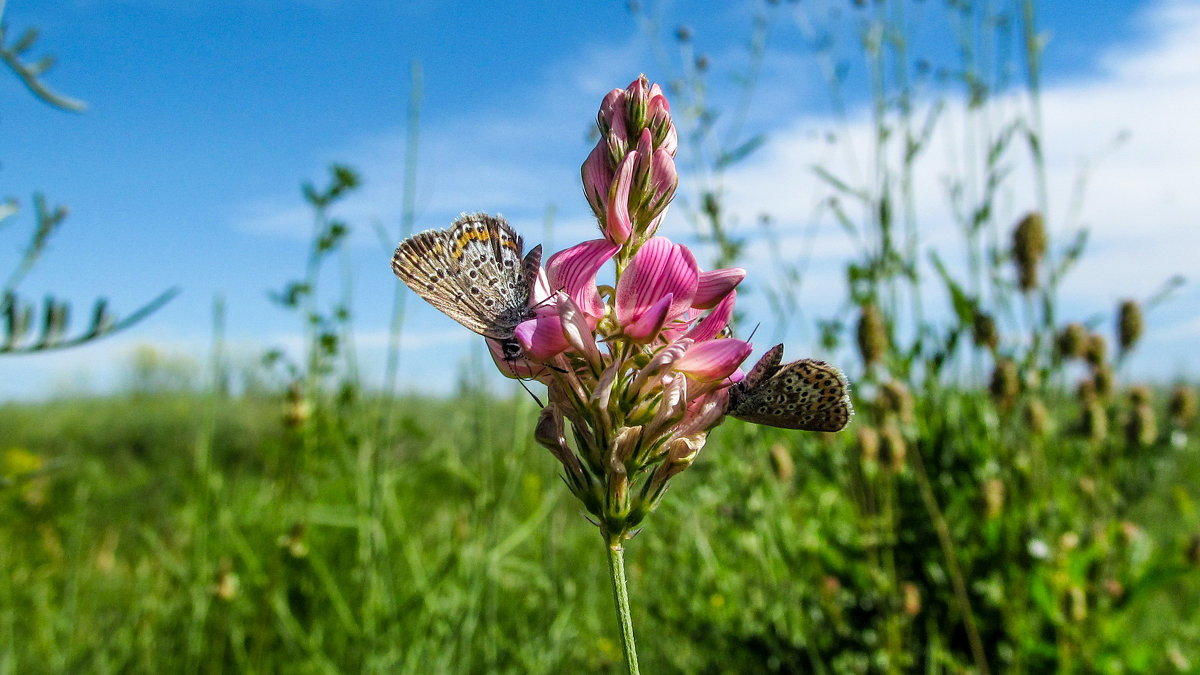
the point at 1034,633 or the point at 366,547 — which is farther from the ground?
the point at 366,547

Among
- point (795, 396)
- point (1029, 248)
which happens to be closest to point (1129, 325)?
point (1029, 248)

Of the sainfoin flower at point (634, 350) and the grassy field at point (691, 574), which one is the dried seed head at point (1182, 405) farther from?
the sainfoin flower at point (634, 350)

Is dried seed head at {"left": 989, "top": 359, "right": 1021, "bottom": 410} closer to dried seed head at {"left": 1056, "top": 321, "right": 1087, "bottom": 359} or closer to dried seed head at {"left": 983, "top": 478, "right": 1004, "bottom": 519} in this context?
dried seed head at {"left": 983, "top": 478, "right": 1004, "bottom": 519}

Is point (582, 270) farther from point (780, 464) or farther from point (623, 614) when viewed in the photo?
point (780, 464)

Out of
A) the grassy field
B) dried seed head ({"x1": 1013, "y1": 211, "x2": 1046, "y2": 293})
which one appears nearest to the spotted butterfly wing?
the grassy field

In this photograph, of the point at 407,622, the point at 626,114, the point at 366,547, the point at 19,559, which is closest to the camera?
the point at 626,114

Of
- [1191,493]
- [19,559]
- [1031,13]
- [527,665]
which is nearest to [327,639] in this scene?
[527,665]

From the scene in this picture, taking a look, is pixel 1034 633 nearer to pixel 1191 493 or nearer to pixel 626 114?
pixel 626 114
